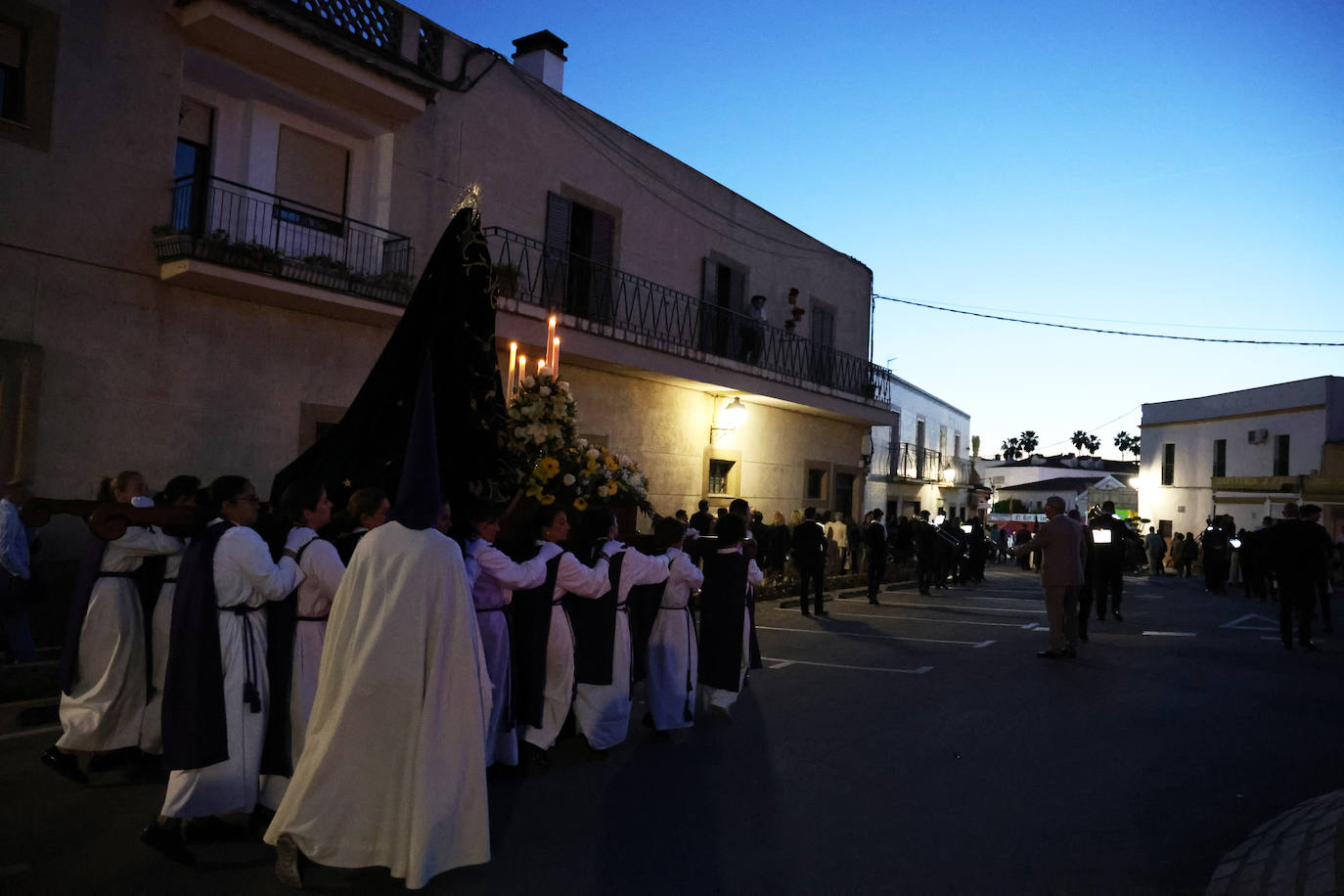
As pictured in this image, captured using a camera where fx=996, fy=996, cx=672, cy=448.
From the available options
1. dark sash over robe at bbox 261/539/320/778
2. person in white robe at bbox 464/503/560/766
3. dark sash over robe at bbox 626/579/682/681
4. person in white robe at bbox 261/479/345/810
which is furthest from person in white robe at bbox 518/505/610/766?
dark sash over robe at bbox 261/539/320/778

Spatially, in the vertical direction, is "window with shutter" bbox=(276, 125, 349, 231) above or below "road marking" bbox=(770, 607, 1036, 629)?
above

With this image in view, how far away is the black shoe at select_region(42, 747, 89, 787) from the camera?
5750 mm

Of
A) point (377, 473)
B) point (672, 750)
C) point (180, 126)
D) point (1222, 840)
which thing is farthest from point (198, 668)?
point (180, 126)

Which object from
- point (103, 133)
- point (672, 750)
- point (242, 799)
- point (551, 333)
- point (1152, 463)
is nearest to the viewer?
point (242, 799)

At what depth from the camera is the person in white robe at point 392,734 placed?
424 centimetres

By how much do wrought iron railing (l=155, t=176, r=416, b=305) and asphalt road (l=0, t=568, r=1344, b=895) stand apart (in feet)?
17.5

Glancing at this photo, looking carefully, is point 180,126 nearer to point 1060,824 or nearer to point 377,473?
point 377,473

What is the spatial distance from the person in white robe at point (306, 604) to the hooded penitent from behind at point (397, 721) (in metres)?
0.87

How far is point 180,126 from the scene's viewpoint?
11.2 meters

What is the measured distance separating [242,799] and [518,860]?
1.48 metres

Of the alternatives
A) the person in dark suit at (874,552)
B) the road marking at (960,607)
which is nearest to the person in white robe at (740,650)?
the person in dark suit at (874,552)

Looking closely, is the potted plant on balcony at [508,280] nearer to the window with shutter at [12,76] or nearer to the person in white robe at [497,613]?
the window with shutter at [12,76]

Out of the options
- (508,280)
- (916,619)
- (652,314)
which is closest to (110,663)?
(508,280)

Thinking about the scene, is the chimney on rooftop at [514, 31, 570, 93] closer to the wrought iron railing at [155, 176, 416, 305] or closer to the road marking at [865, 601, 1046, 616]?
the wrought iron railing at [155, 176, 416, 305]
